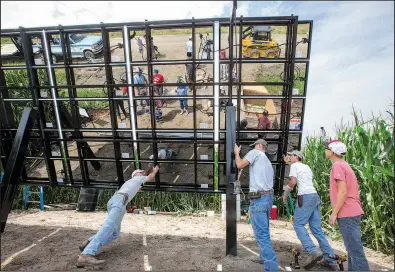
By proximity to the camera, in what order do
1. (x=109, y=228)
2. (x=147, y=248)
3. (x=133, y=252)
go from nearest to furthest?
1. (x=109, y=228)
2. (x=133, y=252)
3. (x=147, y=248)

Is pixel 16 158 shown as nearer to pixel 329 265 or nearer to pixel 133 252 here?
pixel 133 252

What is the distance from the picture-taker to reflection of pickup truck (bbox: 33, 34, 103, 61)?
16.8ft

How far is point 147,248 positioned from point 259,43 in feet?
13.6

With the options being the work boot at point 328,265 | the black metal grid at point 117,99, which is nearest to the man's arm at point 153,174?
the black metal grid at point 117,99

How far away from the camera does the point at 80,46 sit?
5230mm

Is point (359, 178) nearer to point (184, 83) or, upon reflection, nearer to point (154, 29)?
point (184, 83)

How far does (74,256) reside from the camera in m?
5.37

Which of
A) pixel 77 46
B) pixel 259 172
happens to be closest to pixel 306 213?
pixel 259 172

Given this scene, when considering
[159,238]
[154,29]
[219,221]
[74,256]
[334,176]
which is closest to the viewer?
[334,176]

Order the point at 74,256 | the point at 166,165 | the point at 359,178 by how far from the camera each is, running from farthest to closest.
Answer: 1. the point at 359,178
2. the point at 166,165
3. the point at 74,256

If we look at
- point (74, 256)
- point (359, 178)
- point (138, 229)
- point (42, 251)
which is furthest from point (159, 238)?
point (359, 178)

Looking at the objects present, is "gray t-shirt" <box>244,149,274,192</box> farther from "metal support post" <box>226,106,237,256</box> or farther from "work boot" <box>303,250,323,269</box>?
"work boot" <box>303,250,323,269</box>

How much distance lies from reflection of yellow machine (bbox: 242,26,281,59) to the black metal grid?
10cm

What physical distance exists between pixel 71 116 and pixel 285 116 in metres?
3.71
